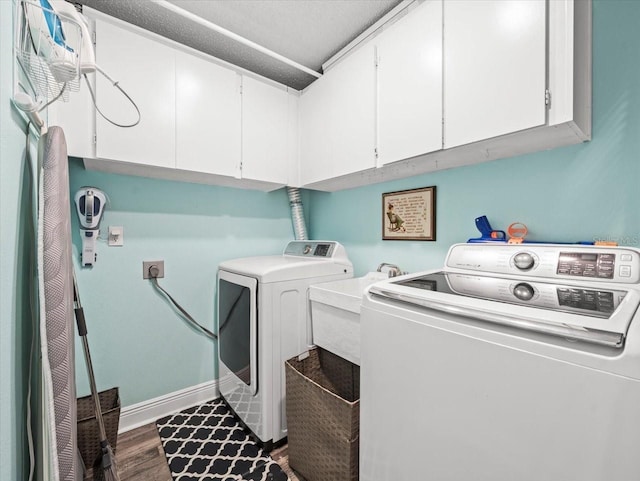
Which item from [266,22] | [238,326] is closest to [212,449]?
[238,326]

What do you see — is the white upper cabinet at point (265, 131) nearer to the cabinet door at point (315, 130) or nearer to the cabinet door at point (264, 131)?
the cabinet door at point (264, 131)

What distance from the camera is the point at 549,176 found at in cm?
128

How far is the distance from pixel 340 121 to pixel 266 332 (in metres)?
1.39

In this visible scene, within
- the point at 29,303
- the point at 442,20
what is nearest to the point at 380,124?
the point at 442,20

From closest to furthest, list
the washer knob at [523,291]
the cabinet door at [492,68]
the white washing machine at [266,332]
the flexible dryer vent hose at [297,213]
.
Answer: the washer knob at [523,291], the cabinet door at [492,68], the white washing machine at [266,332], the flexible dryer vent hose at [297,213]

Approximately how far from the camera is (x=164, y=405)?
1.93 meters

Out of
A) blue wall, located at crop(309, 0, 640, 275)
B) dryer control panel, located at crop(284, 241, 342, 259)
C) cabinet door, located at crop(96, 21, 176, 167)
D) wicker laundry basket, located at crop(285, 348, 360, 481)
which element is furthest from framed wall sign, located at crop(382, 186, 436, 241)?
cabinet door, located at crop(96, 21, 176, 167)

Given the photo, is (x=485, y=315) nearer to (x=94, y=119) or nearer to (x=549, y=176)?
(x=549, y=176)

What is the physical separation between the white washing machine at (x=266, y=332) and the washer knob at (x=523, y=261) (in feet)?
3.37

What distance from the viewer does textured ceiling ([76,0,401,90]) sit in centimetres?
153

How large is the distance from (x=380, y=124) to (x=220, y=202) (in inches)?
52.6

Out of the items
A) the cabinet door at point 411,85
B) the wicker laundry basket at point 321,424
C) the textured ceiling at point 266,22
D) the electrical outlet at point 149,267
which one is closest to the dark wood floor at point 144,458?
the wicker laundry basket at point 321,424

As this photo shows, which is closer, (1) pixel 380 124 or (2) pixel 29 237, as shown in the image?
(2) pixel 29 237

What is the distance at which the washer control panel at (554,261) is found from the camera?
946 millimetres
